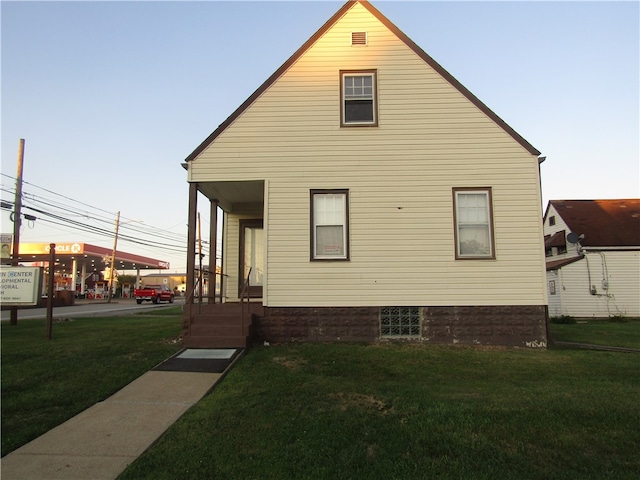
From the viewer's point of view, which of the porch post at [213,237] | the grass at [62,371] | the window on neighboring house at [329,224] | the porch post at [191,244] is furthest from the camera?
the porch post at [213,237]

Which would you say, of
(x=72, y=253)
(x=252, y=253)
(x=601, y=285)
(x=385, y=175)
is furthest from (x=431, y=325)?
(x=72, y=253)

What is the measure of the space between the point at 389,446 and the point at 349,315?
5.33 meters

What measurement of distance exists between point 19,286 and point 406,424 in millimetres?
10030

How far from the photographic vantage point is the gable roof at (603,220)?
22219 mm

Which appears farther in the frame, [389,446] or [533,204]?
[533,204]

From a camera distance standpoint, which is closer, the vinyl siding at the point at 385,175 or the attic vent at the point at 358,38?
the vinyl siding at the point at 385,175

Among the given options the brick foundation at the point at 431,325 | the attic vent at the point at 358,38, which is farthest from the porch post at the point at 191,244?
the attic vent at the point at 358,38

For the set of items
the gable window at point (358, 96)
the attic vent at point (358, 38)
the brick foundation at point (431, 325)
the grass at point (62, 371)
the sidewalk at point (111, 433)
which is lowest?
the sidewalk at point (111, 433)

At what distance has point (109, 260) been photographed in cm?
4747

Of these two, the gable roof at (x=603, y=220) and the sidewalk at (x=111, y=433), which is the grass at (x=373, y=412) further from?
the gable roof at (x=603, y=220)

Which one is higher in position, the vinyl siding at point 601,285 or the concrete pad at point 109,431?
the vinyl siding at point 601,285

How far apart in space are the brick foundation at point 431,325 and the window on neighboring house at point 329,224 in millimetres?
1269

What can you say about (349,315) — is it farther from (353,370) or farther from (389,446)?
(389,446)

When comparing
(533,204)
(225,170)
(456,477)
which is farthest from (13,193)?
(456,477)
